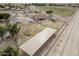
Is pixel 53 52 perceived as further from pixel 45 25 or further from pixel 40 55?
pixel 45 25

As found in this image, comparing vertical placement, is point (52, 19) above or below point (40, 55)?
above

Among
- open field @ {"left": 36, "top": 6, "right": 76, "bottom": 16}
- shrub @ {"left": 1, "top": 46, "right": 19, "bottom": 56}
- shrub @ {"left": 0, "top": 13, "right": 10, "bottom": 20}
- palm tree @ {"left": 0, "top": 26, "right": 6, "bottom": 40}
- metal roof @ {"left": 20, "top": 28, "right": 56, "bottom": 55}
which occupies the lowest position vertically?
shrub @ {"left": 1, "top": 46, "right": 19, "bottom": 56}

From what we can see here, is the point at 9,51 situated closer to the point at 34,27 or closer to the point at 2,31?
the point at 2,31

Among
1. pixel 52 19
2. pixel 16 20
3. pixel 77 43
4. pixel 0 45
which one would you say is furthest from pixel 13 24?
pixel 77 43

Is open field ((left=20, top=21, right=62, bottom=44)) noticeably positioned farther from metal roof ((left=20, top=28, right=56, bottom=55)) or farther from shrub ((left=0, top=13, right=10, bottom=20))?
shrub ((left=0, top=13, right=10, bottom=20))

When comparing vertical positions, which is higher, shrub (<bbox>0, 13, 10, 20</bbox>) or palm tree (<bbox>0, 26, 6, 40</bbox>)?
shrub (<bbox>0, 13, 10, 20</bbox>)

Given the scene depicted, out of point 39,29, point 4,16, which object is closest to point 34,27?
point 39,29

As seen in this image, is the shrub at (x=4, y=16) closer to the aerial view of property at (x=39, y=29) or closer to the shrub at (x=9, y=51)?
the aerial view of property at (x=39, y=29)

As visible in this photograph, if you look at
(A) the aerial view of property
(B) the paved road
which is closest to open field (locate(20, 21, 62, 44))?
(A) the aerial view of property
